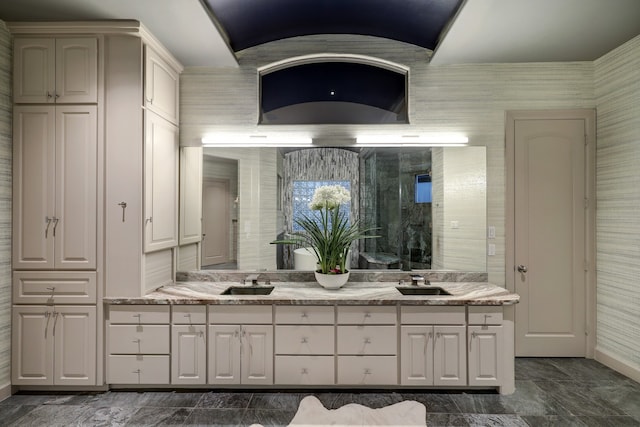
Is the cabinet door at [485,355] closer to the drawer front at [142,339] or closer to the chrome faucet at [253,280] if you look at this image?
the chrome faucet at [253,280]

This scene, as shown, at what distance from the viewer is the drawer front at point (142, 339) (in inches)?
102

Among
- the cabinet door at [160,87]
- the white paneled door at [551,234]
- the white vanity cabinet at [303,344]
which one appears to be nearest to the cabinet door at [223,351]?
the white vanity cabinet at [303,344]

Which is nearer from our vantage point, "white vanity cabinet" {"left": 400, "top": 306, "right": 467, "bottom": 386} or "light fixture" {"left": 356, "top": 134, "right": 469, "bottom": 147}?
"white vanity cabinet" {"left": 400, "top": 306, "right": 467, "bottom": 386}

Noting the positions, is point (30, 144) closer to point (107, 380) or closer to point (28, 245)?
point (28, 245)

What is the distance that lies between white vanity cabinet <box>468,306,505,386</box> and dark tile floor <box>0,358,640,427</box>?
0.17 m

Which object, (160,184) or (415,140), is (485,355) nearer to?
(415,140)

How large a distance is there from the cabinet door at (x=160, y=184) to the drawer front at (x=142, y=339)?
0.61 meters

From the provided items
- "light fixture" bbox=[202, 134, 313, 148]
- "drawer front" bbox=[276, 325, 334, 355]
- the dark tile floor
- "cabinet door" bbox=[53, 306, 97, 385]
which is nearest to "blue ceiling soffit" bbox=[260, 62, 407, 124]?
"light fixture" bbox=[202, 134, 313, 148]

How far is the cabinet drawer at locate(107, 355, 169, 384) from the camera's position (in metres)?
2.60

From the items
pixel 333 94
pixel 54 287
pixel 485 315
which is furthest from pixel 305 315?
pixel 333 94

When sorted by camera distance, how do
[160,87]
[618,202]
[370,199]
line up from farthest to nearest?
[370,199] → [618,202] → [160,87]

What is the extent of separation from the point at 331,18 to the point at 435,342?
283cm

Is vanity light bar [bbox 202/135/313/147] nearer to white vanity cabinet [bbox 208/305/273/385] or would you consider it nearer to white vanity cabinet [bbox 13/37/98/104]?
white vanity cabinet [bbox 13/37/98/104]

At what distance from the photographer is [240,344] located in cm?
261
